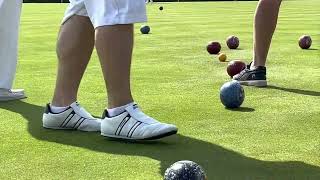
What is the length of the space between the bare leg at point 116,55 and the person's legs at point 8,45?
4.67 feet

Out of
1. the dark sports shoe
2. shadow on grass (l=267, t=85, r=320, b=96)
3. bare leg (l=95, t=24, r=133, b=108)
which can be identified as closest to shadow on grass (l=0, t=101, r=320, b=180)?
bare leg (l=95, t=24, r=133, b=108)

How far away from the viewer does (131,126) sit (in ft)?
9.10

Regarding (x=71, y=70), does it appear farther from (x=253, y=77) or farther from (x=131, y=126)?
(x=253, y=77)

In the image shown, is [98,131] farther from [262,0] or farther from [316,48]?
[316,48]

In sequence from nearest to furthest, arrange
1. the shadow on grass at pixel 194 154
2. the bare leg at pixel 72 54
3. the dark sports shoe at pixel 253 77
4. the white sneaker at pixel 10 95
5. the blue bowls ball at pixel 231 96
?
the shadow on grass at pixel 194 154 → the bare leg at pixel 72 54 → the blue bowls ball at pixel 231 96 → the white sneaker at pixel 10 95 → the dark sports shoe at pixel 253 77

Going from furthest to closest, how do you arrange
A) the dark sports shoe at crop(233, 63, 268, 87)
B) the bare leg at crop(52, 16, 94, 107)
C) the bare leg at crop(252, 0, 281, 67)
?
the bare leg at crop(252, 0, 281, 67)
the dark sports shoe at crop(233, 63, 268, 87)
the bare leg at crop(52, 16, 94, 107)

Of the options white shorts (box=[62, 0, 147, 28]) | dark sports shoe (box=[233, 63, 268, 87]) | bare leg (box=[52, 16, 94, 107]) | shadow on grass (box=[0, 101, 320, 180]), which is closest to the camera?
shadow on grass (box=[0, 101, 320, 180])

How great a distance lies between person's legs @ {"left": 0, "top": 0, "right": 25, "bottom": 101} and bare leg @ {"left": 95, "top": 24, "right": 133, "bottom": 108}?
1423mm

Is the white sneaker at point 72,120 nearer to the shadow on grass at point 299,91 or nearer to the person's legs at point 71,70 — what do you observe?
the person's legs at point 71,70

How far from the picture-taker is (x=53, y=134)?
2.99m

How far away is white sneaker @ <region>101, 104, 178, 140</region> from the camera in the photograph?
2732 millimetres

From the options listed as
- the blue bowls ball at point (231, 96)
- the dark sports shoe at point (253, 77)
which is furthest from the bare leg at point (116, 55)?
the dark sports shoe at point (253, 77)

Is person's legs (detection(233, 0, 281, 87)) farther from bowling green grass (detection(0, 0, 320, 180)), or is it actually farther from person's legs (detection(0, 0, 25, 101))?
person's legs (detection(0, 0, 25, 101))

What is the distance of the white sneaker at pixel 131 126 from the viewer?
2732 millimetres
